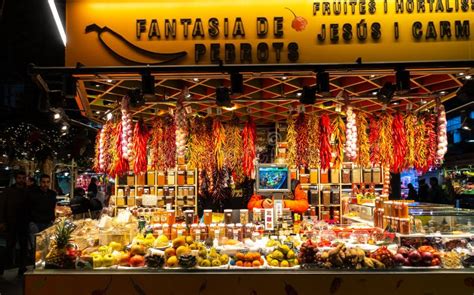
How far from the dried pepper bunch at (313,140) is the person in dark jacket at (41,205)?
549cm

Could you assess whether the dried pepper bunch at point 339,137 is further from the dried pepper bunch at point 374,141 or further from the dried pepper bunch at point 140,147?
the dried pepper bunch at point 140,147

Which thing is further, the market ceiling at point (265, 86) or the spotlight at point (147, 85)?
the market ceiling at point (265, 86)

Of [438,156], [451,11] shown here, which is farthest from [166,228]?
[451,11]

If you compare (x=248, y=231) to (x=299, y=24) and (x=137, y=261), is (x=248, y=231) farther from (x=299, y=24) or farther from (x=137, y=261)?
(x=299, y=24)

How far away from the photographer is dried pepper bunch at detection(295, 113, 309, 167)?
270 inches

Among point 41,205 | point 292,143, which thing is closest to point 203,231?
point 292,143

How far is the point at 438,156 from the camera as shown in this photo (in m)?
6.68

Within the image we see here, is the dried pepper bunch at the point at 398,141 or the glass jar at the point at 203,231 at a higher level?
the dried pepper bunch at the point at 398,141

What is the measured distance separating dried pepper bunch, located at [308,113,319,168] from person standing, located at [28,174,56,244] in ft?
18.0

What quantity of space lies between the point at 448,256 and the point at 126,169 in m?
4.50

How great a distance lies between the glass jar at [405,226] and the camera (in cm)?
536

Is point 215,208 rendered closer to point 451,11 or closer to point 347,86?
Result: point 347,86

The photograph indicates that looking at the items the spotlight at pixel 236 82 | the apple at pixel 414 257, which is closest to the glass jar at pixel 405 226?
the apple at pixel 414 257
